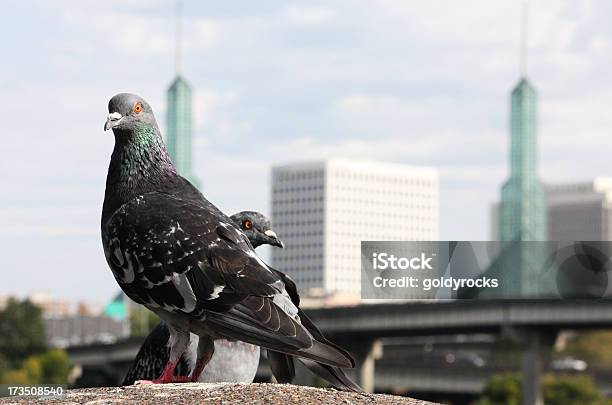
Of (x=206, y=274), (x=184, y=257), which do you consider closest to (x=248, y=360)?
(x=206, y=274)

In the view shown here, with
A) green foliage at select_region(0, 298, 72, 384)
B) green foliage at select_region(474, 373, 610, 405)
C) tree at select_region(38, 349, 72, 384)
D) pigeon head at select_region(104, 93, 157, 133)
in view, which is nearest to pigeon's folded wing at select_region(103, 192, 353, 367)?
pigeon head at select_region(104, 93, 157, 133)

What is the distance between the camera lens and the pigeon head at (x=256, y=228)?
53.6 ft

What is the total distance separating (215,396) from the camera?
14.6m

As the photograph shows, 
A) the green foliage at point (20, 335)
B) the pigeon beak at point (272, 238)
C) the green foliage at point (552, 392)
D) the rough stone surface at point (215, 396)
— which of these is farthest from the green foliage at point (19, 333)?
the rough stone surface at point (215, 396)

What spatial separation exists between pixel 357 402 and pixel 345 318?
97801mm

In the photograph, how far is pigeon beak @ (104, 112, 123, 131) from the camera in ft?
49.9

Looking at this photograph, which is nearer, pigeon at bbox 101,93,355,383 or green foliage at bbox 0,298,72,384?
pigeon at bbox 101,93,355,383

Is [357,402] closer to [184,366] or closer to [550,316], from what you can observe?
[184,366]

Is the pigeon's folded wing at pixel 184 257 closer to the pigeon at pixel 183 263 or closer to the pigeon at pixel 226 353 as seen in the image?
the pigeon at pixel 183 263

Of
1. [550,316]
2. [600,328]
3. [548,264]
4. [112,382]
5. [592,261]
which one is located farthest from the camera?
[112,382]

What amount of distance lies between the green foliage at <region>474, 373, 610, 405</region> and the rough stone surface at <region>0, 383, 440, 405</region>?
94219mm

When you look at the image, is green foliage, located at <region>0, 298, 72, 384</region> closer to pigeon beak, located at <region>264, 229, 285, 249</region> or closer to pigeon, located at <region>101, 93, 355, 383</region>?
pigeon beak, located at <region>264, 229, 285, 249</region>

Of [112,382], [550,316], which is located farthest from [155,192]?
[112,382]

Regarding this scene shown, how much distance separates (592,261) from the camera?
147 ft
